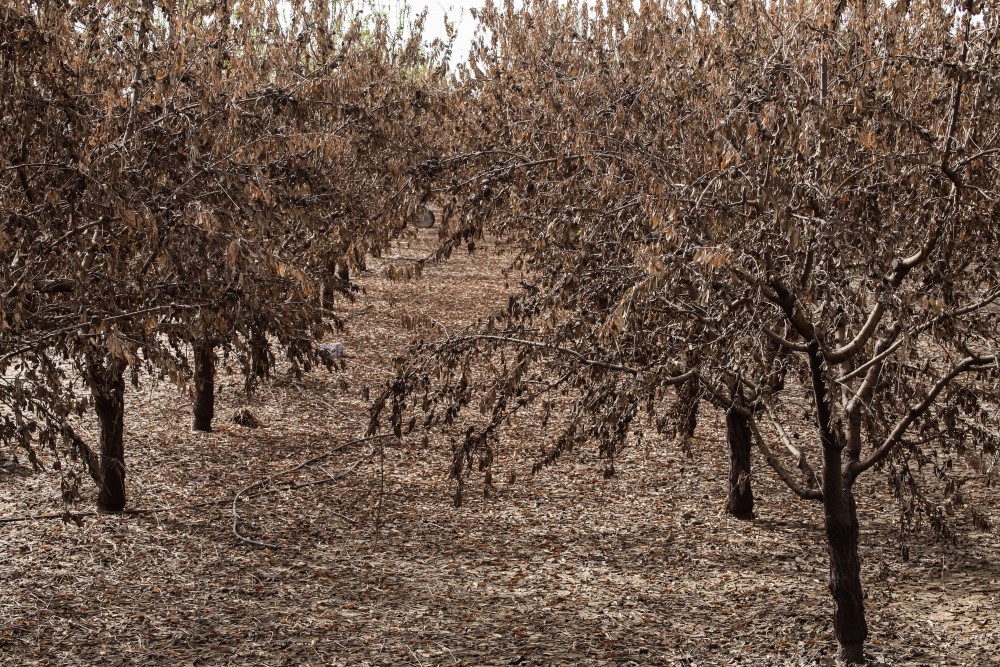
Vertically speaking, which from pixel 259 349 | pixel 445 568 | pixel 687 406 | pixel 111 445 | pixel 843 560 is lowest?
pixel 445 568

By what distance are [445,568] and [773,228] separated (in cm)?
541

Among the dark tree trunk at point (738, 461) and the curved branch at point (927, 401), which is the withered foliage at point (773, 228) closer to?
the curved branch at point (927, 401)

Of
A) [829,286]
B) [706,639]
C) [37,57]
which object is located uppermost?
[37,57]

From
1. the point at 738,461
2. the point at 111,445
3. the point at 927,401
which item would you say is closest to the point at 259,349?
the point at 927,401

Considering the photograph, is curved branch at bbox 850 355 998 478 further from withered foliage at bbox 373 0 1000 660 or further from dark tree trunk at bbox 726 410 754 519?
dark tree trunk at bbox 726 410 754 519

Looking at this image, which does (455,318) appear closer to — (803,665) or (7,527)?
(7,527)

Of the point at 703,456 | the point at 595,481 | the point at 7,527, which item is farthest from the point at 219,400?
the point at 703,456

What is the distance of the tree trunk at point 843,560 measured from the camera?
6.82 meters

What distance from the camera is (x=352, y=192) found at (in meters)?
9.36

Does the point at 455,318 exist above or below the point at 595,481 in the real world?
above

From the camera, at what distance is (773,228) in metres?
5.08

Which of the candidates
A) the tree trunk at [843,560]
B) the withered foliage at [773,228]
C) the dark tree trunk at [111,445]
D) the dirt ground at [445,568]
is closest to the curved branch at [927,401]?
the withered foliage at [773,228]

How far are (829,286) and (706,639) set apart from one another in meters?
3.73

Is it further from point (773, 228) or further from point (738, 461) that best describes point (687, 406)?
point (738, 461)
